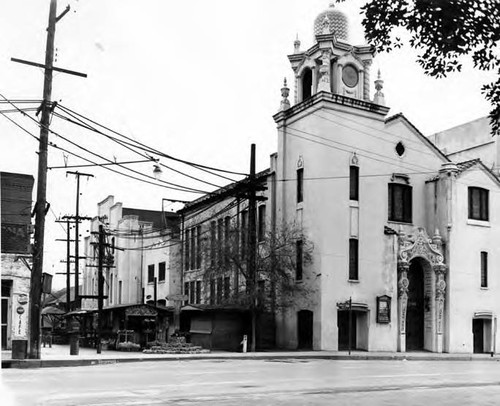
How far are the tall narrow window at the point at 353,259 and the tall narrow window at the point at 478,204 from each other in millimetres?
8197

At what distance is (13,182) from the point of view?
32562 mm

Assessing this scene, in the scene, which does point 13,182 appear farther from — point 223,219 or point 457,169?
point 457,169

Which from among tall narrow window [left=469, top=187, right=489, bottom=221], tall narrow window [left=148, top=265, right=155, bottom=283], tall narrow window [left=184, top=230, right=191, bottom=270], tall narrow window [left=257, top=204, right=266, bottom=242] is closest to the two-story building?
tall narrow window [left=257, top=204, right=266, bottom=242]

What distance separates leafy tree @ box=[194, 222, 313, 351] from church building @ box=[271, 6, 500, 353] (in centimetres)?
74

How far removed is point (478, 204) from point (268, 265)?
14350 mm

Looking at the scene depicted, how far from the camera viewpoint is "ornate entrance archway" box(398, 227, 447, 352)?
41.0m

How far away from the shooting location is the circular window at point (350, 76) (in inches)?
1681

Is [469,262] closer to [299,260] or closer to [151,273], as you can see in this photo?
[299,260]

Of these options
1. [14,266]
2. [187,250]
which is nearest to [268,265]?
[14,266]

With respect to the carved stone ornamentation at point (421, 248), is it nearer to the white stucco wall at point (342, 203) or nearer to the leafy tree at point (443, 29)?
the white stucco wall at point (342, 203)

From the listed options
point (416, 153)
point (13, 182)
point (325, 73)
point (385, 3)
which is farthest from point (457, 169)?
point (385, 3)

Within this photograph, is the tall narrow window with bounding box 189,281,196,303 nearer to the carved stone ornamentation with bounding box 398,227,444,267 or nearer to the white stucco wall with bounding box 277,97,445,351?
the white stucco wall with bounding box 277,97,445,351

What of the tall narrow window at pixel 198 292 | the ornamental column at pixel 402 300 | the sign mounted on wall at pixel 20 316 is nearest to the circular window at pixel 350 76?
the ornamental column at pixel 402 300

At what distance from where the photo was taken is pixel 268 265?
3834cm
